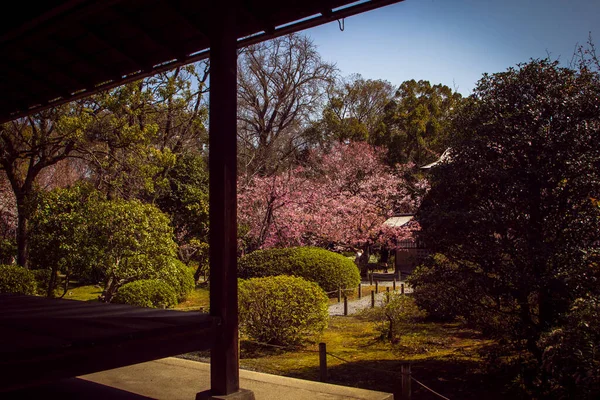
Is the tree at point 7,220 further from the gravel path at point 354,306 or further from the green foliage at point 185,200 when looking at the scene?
the gravel path at point 354,306

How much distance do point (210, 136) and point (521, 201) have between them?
448 cm

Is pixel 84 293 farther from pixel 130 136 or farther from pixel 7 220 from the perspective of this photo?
pixel 7 220

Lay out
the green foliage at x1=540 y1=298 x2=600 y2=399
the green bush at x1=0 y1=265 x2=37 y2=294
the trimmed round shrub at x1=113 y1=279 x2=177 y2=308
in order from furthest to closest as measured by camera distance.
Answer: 1. the green bush at x1=0 y1=265 x2=37 y2=294
2. the trimmed round shrub at x1=113 y1=279 x2=177 y2=308
3. the green foliage at x1=540 y1=298 x2=600 y2=399

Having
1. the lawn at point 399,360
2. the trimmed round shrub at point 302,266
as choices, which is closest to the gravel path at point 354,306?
the trimmed round shrub at point 302,266

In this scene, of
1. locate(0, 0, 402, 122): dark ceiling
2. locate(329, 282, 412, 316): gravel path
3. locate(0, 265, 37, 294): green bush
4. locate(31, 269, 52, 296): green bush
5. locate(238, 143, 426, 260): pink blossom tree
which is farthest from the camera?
locate(238, 143, 426, 260): pink blossom tree

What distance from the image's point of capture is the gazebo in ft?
10.1

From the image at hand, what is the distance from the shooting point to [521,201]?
646 centimetres

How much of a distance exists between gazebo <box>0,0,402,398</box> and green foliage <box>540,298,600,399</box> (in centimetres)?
303

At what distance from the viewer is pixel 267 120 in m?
25.0

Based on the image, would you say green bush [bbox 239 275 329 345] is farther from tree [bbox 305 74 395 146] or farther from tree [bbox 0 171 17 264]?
tree [bbox 305 74 395 146]

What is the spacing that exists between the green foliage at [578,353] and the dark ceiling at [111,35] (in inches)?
140

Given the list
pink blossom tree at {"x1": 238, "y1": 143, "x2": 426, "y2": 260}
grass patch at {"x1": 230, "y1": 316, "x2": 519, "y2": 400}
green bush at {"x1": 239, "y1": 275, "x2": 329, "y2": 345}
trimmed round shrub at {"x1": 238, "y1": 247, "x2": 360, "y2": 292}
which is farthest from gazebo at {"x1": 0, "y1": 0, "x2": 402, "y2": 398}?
pink blossom tree at {"x1": 238, "y1": 143, "x2": 426, "y2": 260}

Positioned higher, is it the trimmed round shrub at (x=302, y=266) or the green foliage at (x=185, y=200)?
the green foliage at (x=185, y=200)

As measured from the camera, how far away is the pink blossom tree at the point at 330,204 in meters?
20.3
